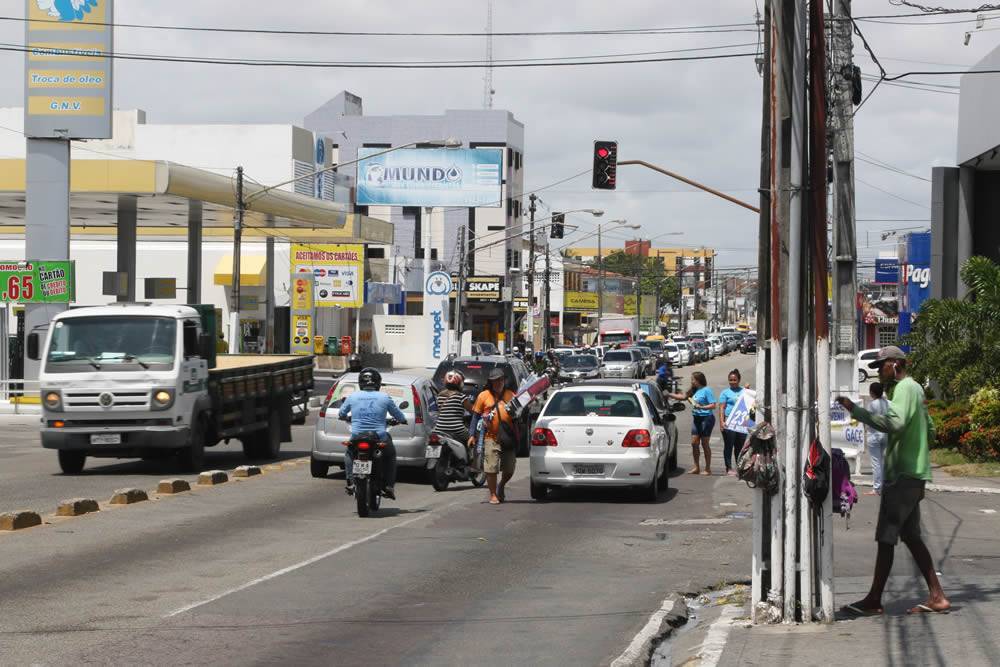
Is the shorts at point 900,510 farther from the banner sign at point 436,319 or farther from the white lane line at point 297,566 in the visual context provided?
the banner sign at point 436,319

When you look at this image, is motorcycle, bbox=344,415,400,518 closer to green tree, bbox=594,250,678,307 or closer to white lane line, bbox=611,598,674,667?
white lane line, bbox=611,598,674,667

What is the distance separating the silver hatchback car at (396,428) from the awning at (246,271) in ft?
143

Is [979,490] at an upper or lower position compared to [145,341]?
lower

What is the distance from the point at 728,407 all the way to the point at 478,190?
2511 inches

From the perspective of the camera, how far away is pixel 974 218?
35.7 metres

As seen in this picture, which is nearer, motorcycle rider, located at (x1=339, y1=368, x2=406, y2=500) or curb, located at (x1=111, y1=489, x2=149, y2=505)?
motorcycle rider, located at (x1=339, y1=368, x2=406, y2=500)

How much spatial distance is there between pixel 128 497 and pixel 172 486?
1379 millimetres

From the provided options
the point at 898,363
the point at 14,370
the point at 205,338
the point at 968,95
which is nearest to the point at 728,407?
the point at 205,338

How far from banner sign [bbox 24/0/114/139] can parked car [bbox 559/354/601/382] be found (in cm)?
2636

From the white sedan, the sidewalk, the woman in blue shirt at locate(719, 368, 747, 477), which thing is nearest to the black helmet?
the white sedan

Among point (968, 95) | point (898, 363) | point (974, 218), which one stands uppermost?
point (968, 95)

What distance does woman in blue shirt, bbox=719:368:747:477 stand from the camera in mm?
22375

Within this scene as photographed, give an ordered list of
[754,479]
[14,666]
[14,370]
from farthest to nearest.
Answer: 1. [14,370]
2. [754,479]
3. [14,666]

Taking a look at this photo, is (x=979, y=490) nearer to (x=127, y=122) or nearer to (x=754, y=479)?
(x=754, y=479)
